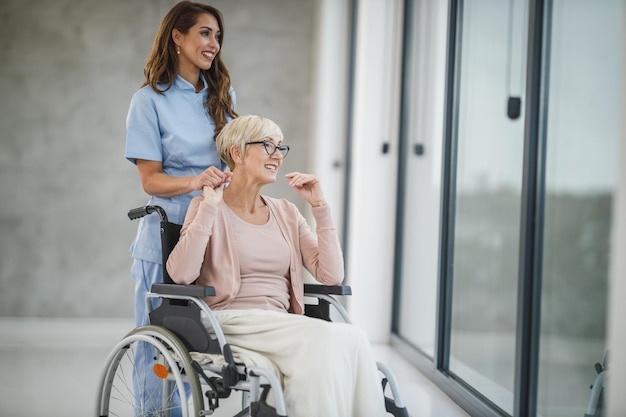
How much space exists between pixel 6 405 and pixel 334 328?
5.69ft

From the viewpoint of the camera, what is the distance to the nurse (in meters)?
2.35

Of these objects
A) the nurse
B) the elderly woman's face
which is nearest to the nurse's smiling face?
the nurse

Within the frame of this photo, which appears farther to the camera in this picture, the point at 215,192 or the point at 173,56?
the point at 173,56

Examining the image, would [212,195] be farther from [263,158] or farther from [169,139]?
[169,139]

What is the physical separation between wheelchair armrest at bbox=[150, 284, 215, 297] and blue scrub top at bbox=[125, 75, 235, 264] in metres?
0.34

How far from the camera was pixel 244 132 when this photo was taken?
7.47 ft

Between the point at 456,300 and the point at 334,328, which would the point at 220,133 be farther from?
the point at 456,300

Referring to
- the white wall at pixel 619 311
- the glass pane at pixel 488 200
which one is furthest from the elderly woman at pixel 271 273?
the glass pane at pixel 488 200

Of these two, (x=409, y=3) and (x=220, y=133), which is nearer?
(x=220, y=133)

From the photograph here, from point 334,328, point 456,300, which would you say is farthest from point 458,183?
point 334,328

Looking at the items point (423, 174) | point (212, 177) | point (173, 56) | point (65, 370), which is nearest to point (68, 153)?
point (65, 370)

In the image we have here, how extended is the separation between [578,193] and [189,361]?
1.14 meters

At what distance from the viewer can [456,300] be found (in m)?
3.14

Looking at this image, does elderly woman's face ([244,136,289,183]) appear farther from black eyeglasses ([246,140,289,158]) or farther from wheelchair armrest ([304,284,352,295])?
wheelchair armrest ([304,284,352,295])
